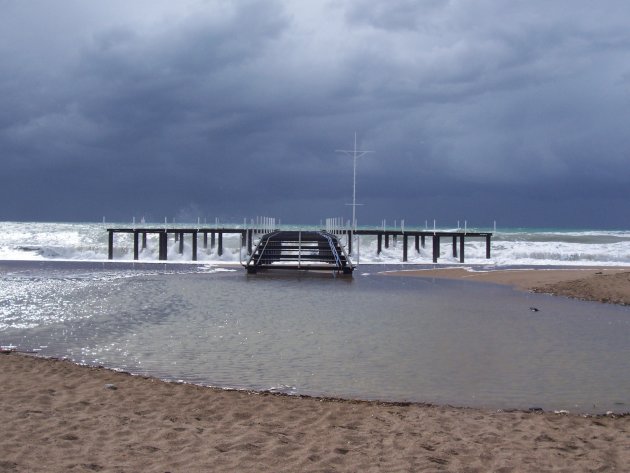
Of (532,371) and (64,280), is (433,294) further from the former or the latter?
(64,280)

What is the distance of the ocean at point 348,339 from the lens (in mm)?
8227

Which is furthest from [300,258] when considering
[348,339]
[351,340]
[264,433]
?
[264,433]

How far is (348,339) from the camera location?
1161 cm

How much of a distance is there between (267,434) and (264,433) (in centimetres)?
4

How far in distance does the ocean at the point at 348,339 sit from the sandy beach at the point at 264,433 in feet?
2.54

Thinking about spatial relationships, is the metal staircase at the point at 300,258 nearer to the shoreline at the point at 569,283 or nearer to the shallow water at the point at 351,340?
the shoreline at the point at 569,283

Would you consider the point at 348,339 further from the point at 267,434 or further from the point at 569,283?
the point at 569,283

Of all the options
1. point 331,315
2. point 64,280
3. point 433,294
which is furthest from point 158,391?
point 64,280

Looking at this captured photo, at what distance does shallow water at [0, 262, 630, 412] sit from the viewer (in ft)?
27.0

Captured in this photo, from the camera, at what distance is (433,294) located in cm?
2041

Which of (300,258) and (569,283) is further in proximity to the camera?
(300,258)

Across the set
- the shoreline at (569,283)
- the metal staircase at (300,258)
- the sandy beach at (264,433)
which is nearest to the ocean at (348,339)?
the sandy beach at (264,433)

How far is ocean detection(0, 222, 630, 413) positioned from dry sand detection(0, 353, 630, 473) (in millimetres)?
844

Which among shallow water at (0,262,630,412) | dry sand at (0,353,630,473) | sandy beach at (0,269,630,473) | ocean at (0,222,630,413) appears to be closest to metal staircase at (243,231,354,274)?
ocean at (0,222,630,413)
